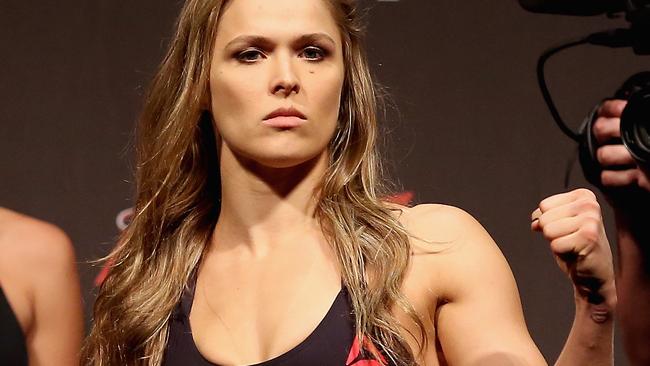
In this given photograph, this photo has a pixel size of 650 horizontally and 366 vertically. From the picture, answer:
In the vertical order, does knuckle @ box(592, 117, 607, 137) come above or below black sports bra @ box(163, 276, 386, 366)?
above

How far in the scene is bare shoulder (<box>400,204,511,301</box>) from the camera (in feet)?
4.98

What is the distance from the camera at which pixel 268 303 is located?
62.2 inches

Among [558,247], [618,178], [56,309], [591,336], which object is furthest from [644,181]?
[56,309]

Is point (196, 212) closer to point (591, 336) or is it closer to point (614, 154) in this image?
point (591, 336)

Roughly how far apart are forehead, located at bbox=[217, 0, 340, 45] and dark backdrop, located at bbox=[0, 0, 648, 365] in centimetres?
50

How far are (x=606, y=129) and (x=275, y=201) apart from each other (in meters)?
0.71

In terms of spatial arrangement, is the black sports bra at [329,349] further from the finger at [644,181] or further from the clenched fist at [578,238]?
the finger at [644,181]

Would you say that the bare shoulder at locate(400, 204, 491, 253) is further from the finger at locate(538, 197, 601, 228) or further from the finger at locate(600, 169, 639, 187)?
the finger at locate(600, 169, 639, 187)

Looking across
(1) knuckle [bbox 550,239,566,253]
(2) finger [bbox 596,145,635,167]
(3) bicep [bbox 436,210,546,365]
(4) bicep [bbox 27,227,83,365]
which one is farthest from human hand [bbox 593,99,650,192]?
(4) bicep [bbox 27,227,83,365]

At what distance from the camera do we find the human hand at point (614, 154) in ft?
3.17

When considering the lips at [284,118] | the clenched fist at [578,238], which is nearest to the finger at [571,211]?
the clenched fist at [578,238]

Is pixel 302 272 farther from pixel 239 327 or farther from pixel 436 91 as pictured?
pixel 436 91

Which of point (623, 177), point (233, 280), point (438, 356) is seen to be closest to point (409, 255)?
point (438, 356)

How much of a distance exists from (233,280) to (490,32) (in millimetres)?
741
